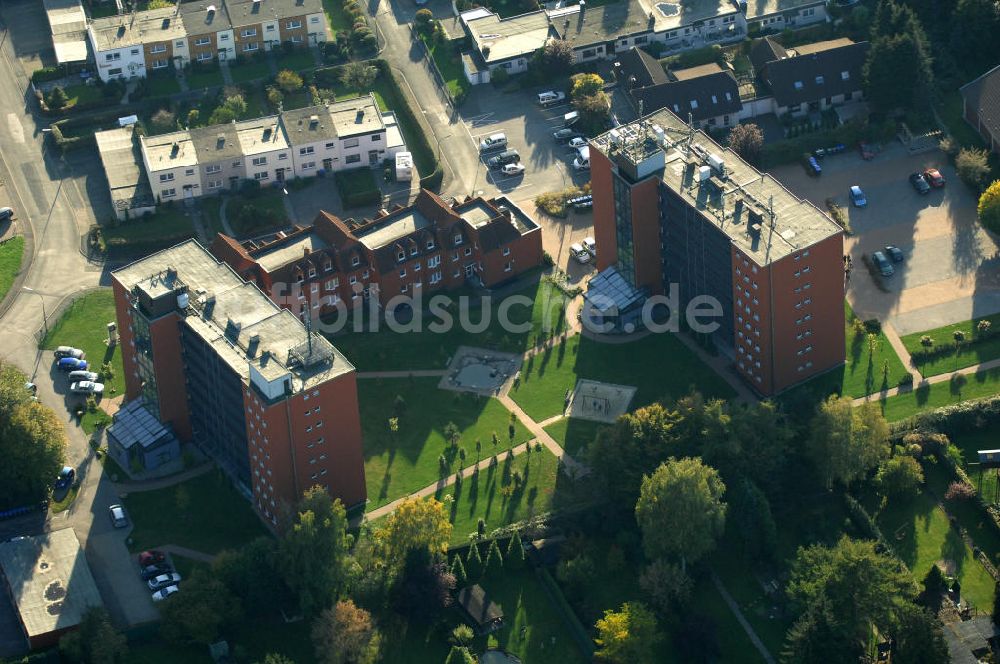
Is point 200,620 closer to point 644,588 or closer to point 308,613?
point 308,613

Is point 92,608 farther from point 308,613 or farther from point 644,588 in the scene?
point 644,588

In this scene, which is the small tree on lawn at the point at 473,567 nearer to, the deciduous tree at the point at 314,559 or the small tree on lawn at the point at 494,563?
the small tree on lawn at the point at 494,563

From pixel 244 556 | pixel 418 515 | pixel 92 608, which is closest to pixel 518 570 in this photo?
pixel 418 515

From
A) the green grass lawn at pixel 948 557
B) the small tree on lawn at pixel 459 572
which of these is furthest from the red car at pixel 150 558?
the green grass lawn at pixel 948 557

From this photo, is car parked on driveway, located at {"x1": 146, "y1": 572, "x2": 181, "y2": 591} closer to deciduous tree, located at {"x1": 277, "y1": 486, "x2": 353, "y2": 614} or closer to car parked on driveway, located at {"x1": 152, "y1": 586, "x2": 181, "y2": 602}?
car parked on driveway, located at {"x1": 152, "y1": 586, "x2": 181, "y2": 602}

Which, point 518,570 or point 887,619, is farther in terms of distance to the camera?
point 518,570

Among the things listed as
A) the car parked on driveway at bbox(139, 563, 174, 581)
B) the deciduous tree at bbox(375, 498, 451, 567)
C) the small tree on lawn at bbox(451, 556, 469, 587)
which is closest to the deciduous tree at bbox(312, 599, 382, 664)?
the deciduous tree at bbox(375, 498, 451, 567)
